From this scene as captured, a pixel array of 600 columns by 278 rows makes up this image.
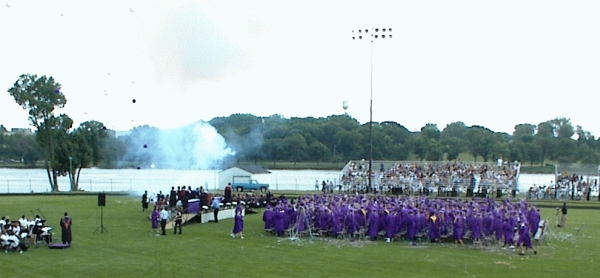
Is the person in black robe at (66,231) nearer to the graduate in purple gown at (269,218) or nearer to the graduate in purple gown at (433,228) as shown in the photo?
the graduate in purple gown at (269,218)

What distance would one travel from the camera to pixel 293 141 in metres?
87.4

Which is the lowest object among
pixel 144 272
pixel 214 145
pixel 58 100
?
pixel 144 272

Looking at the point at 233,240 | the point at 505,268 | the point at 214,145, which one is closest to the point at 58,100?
the point at 214,145

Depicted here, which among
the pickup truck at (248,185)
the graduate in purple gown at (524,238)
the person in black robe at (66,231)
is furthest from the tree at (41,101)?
the graduate in purple gown at (524,238)

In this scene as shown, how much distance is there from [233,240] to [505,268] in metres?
11.1

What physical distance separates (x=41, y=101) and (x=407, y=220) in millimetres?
55335

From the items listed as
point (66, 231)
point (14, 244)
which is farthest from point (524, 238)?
point (14, 244)

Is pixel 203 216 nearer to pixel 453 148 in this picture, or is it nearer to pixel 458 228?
pixel 458 228

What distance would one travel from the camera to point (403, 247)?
2450 centimetres

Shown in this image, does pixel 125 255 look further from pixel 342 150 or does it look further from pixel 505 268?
pixel 342 150

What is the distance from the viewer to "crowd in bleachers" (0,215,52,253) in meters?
22.6

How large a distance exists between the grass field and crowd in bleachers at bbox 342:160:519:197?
23035 millimetres

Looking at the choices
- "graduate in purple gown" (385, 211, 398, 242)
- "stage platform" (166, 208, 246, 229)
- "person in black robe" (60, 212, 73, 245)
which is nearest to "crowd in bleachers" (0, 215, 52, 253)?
"person in black robe" (60, 212, 73, 245)

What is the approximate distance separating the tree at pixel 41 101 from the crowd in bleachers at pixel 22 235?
47.4m
